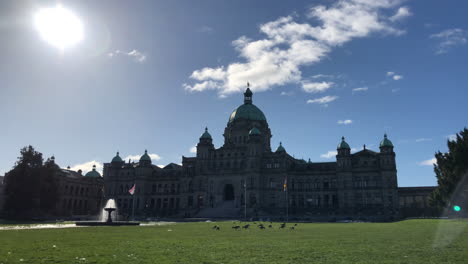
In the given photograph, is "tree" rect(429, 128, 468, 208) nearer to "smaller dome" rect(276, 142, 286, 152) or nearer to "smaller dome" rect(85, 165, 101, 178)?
"smaller dome" rect(276, 142, 286, 152)

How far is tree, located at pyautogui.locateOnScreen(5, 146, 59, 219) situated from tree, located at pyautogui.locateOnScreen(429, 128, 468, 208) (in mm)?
75123

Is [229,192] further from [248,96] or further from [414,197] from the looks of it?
[414,197]

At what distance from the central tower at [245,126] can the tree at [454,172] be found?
6240 centimetres

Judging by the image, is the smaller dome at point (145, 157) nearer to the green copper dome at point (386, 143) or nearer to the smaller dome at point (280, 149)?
the smaller dome at point (280, 149)

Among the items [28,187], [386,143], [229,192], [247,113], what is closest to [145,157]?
[229,192]

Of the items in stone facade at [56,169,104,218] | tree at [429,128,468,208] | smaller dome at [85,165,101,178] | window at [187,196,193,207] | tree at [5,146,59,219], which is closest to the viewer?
tree at [429,128,468,208]

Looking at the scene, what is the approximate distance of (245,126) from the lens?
123438mm

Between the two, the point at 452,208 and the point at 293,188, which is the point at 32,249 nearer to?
the point at 452,208

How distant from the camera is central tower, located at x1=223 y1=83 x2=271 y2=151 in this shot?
12269cm

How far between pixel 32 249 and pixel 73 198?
12182cm

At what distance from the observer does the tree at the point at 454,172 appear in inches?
2162

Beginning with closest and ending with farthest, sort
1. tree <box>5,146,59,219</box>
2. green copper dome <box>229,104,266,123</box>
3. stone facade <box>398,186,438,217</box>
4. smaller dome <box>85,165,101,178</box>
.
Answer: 1. tree <box>5,146,59,219</box>
2. stone facade <box>398,186,438,217</box>
3. green copper dome <box>229,104,266,123</box>
4. smaller dome <box>85,165,101,178</box>

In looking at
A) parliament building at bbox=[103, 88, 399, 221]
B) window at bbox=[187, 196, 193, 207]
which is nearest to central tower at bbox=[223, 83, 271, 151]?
parliament building at bbox=[103, 88, 399, 221]

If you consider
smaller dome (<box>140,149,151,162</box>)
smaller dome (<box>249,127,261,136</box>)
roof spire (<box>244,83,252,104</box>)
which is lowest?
smaller dome (<box>140,149,151,162</box>)
